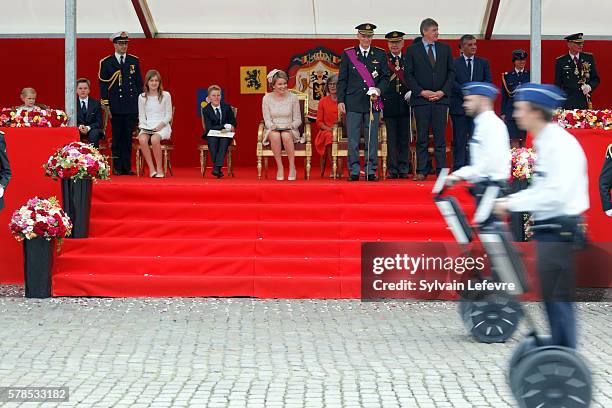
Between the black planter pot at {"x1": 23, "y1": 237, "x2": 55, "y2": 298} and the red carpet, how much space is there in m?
0.14

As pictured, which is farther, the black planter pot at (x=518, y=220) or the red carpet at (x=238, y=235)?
the black planter pot at (x=518, y=220)

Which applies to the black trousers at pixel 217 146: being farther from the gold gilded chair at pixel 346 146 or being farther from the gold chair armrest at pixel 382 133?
the gold chair armrest at pixel 382 133

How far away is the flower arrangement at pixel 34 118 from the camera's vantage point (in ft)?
43.5

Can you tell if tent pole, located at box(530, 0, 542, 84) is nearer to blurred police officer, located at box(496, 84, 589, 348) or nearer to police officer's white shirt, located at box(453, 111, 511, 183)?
police officer's white shirt, located at box(453, 111, 511, 183)

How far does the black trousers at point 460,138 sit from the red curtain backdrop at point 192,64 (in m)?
3.31

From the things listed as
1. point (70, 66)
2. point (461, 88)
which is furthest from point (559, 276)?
point (461, 88)

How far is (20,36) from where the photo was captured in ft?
62.4

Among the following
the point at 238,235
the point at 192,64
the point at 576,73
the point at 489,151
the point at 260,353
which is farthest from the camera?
the point at 192,64

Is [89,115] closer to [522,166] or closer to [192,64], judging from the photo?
[192,64]

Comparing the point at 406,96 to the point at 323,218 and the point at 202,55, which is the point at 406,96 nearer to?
the point at 323,218

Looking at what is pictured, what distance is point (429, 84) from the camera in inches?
594

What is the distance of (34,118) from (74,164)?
99 centimetres

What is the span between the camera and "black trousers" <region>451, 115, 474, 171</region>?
15672mm

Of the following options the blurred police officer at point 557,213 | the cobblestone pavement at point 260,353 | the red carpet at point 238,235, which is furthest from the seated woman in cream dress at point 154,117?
the blurred police officer at point 557,213
